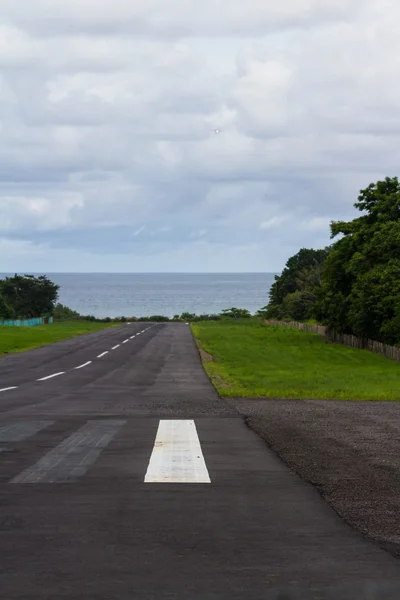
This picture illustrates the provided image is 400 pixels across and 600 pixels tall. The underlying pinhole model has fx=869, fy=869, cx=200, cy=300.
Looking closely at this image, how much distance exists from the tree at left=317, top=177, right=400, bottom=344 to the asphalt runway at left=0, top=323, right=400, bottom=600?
137 feet

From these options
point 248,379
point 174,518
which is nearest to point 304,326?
point 248,379

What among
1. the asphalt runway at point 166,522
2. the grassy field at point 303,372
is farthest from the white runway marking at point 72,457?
the grassy field at point 303,372

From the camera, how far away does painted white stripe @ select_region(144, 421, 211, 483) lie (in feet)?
30.6

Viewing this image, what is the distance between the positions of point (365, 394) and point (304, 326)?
73942 millimetres

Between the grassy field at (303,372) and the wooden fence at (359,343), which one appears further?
the wooden fence at (359,343)

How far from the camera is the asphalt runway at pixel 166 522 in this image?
216 inches

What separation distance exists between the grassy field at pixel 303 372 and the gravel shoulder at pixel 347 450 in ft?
15.0

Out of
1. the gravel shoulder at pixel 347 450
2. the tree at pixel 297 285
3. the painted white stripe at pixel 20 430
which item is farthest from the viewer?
the tree at pixel 297 285

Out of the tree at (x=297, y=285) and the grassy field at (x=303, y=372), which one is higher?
the tree at (x=297, y=285)

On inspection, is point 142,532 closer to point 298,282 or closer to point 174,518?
point 174,518

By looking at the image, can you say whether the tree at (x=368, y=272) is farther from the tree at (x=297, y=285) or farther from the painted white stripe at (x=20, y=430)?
the tree at (x=297, y=285)

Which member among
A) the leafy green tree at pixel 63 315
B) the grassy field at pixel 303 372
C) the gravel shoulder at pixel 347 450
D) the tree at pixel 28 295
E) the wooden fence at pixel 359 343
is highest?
the tree at pixel 28 295

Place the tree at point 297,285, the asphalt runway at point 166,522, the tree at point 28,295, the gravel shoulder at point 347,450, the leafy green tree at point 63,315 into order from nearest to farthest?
the asphalt runway at point 166,522
the gravel shoulder at point 347,450
the tree at point 297,285
the tree at point 28,295
the leafy green tree at point 63,315

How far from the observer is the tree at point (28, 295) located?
13250 centimetres
